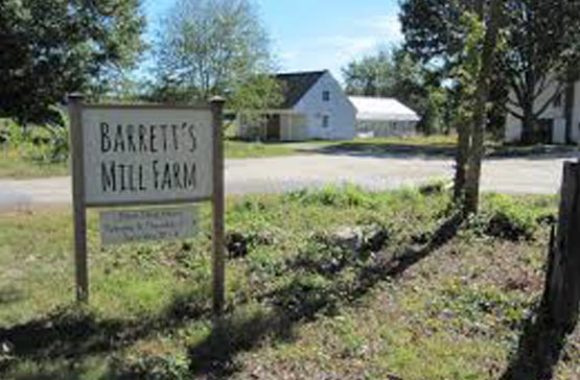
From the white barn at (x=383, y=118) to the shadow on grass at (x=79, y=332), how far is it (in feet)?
217

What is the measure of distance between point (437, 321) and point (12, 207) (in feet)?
33.3

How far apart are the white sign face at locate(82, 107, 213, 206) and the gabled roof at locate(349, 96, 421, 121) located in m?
66.1

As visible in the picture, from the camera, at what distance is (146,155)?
6883mm

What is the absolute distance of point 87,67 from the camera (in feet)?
126

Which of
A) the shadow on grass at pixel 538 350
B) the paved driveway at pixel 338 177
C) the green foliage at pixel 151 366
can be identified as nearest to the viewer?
the green foliage at pixel 151 366

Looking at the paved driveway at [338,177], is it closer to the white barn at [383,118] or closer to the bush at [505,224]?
the bush at [505,224]

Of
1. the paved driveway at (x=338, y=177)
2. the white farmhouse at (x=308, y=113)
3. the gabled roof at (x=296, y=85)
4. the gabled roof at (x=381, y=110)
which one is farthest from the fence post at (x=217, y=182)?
the gabled roof at (x=381, y=110)

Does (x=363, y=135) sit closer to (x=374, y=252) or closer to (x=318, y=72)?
(x=318, y=72)

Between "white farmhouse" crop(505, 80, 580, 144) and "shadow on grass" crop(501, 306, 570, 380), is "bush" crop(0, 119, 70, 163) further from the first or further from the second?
"white farmhouse" crop(505, 80, 580, 144)

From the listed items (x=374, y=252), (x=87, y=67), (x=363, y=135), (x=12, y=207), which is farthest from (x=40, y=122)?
(x=363, y=135)

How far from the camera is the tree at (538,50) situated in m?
44.2

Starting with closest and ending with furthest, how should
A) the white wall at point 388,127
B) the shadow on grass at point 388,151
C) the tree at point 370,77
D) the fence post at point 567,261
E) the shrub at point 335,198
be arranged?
the fence post at point 567,261 → the shrub at point 335,198 → the shadow on grass at point 388,151 → the white wall at point 388,127 → the tree at point 370,77

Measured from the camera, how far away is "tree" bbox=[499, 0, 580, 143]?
44156 millimetres

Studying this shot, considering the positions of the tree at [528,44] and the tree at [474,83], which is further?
the tree at [528,44]
